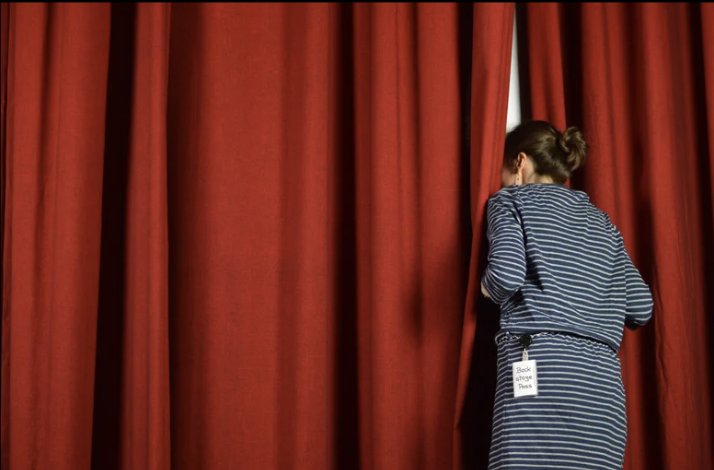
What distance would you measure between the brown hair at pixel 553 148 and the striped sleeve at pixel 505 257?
7.9 inches

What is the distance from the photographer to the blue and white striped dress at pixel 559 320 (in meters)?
1.96

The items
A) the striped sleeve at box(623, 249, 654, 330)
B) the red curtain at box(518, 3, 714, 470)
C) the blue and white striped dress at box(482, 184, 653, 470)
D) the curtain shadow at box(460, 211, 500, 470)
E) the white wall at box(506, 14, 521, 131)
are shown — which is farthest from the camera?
the white wall at box(506, 14, 521, 131)

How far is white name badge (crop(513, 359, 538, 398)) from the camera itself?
197 cm

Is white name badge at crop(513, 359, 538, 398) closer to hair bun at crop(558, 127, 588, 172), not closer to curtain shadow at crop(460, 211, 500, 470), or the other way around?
curtain shadow at crop(460, 211, 500, 470)

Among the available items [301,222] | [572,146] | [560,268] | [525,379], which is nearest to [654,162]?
[572,146]

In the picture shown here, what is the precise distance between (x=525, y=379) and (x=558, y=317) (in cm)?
19

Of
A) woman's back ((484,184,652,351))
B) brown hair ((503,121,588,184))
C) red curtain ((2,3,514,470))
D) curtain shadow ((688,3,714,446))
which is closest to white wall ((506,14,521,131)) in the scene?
red curtain ((2,3,514,470))

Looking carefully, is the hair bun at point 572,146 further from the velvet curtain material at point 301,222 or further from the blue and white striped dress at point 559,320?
the velvet curtain material at point 301,222

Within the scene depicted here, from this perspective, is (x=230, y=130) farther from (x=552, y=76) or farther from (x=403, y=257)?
(x=552, y=76)

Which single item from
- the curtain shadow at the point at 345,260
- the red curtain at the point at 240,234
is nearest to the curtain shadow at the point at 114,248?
the red curtain at the point at 240,234

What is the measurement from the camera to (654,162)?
2590 mm

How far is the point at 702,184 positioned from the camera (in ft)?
8.67

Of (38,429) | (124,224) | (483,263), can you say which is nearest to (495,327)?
(483,263)

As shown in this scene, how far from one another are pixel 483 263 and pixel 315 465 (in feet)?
2.60
